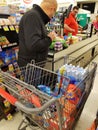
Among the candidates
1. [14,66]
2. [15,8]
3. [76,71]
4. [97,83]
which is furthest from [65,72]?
[97,83]

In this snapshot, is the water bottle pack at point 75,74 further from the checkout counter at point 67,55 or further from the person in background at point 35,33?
the person in background at point 35,33

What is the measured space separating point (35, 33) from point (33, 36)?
39 millimetres

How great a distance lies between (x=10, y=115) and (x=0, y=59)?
2.83 ft

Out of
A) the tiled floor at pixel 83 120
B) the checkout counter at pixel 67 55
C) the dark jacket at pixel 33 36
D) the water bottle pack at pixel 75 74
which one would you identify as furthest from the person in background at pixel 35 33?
the tiled floor at pixel 83 120

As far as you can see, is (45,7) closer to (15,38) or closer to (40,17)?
(40,17)

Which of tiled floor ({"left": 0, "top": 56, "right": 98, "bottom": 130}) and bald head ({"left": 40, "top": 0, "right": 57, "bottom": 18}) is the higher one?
bald head ({"left": 40, "top": 0, "right": 57, "bottom": 18})

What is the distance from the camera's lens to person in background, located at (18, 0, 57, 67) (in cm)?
158

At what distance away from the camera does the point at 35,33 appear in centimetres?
157

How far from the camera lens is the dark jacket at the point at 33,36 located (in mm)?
1575

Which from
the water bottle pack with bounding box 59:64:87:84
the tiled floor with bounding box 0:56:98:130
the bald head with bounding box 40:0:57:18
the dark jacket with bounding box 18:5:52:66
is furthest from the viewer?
the tiled floor with bounding box 0:56:98:130

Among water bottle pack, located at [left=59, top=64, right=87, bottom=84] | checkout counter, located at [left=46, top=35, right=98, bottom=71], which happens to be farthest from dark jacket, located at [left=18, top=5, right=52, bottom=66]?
water bottle pack, located at [left=59, top=64, right=87, bottom=84]

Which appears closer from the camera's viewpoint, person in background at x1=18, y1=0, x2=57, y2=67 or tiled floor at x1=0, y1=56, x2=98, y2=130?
person in background at x1=18, y1=0, x2=57, y2=67

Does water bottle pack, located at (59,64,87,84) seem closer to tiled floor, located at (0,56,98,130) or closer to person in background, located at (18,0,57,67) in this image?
person in background, located at (18,0,57,67)

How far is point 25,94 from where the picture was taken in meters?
1.12
